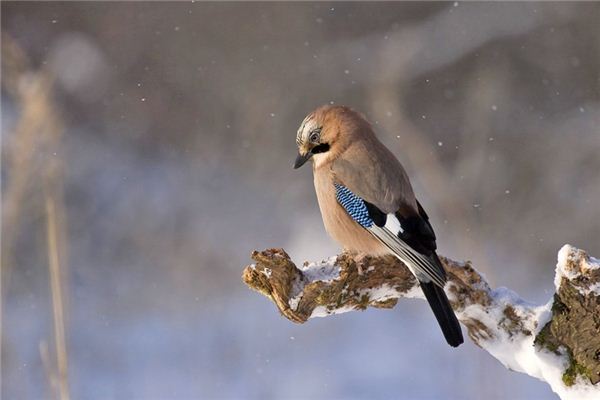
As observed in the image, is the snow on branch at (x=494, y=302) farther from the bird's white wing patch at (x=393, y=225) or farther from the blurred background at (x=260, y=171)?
the blurred background at (x=260, y=171)

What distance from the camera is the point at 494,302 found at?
253 centimetres

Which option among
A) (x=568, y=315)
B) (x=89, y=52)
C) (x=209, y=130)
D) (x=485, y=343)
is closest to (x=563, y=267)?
(x=568, y=315)

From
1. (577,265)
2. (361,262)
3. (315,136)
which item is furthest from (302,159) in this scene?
(577,265)

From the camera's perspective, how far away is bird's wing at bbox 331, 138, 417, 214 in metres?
2.86

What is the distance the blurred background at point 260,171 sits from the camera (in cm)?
507

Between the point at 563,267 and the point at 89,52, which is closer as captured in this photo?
the point at 563,267

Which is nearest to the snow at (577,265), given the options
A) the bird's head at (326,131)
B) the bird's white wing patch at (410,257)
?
the bird's white wing patch at (410,257)

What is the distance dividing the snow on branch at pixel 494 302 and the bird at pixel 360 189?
0.30ft

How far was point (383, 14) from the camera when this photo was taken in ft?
23.0

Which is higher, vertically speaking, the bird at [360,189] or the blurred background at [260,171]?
the blurred background at [260,171]

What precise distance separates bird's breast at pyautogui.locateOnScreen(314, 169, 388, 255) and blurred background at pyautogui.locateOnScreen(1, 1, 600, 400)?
1398mm

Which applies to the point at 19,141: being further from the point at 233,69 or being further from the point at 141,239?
the point at 233,69

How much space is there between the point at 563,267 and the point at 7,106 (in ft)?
16.8

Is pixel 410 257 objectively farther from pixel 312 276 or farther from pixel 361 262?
pixel 312 276
